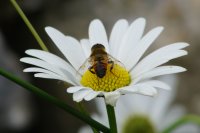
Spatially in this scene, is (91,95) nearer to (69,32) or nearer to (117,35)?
(117,35)

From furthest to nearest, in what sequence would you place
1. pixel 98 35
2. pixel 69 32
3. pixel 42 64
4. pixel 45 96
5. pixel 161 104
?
pixel 69 32 < pixel 161 104 < pixel 98 35 < pixel 42 64 < pixel 45 96

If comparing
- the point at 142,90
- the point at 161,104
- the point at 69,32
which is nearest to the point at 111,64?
the point at 142,90

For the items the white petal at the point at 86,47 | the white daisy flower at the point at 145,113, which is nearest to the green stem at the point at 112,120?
the white petal at the point at 86,47

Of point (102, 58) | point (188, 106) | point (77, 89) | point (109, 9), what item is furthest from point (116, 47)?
point (109, 9)

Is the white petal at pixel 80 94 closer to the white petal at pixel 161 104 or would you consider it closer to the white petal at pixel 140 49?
the white petal at pixel 140 49

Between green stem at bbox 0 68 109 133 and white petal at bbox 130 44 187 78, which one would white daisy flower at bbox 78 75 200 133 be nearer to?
white petal at bbox 130 44 187 78


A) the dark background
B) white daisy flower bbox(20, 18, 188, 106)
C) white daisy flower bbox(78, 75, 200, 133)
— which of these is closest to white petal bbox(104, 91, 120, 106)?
white daisy flower bbox(20, 18, 188, 106)

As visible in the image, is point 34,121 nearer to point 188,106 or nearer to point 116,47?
point 188,106

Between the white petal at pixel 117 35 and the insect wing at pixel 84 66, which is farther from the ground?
the white petal at pixel 117 35
